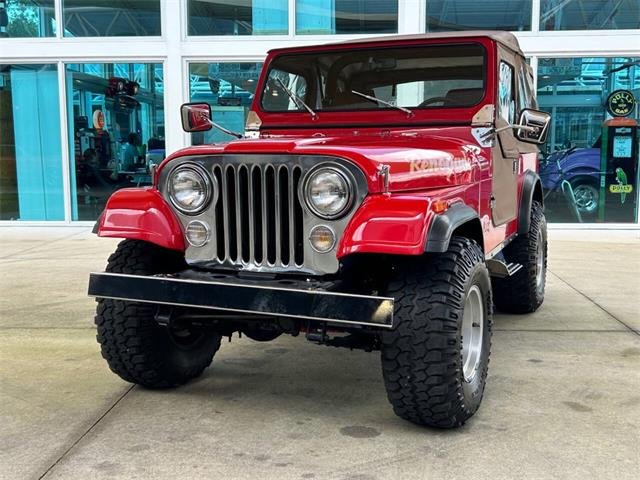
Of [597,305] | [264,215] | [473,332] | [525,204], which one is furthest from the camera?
[597,305]

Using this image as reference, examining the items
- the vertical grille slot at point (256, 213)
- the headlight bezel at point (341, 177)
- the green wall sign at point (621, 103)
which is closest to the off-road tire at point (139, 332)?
the vertical grille slot at point (256, 213)

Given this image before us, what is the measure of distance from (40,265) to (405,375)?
220 inches

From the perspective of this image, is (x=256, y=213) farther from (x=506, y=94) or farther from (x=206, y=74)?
(x=206, y=74)

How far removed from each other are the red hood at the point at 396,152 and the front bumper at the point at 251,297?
1.62 ft

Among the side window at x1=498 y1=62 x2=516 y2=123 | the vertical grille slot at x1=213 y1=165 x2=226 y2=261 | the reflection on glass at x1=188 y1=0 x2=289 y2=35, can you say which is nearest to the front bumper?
the vertical grille slot at x1=213 y1=165 x2=226 y2=261

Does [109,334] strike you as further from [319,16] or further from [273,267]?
[319,16]

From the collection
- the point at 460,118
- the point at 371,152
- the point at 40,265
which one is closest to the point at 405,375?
the point at 371,152

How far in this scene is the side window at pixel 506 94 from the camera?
405 cm

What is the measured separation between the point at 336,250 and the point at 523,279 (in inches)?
104

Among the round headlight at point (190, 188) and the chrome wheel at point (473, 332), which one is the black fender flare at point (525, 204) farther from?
the round headlight at point (190, 188)

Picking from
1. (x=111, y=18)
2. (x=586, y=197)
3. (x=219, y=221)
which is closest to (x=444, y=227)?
(x=219, y=221)

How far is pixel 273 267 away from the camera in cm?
294

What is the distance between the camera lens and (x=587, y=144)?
999cm

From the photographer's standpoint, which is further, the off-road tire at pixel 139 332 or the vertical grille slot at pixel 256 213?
the off-road tire at pixel 139 332
